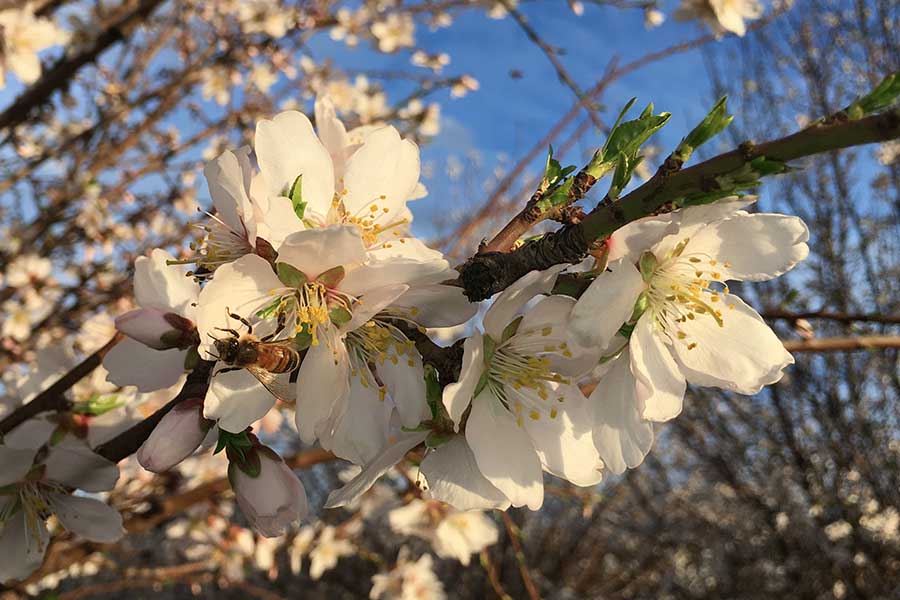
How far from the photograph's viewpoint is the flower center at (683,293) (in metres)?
0.74

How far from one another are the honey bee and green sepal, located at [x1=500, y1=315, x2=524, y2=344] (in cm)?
22

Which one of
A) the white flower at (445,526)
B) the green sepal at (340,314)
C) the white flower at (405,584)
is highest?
the green sepal at (340,314)

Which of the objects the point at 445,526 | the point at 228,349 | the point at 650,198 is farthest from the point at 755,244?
the point at 445,526

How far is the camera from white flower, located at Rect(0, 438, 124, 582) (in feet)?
2.87

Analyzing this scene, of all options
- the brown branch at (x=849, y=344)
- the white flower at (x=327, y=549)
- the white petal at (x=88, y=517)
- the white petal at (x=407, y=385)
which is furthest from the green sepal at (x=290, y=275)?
the white flower at (x=327, y=549)

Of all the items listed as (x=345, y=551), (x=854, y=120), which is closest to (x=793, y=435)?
(x=345, y=551)

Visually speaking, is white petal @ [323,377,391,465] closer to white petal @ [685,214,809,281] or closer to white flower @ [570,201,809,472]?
white flower @ [570,201,809,472]

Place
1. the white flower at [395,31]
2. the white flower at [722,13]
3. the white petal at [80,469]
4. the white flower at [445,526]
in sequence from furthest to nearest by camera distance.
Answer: the white flower at [395,31] < the white flower at [445,526] < the white flower at [722,13] < the white petal at [80,469]

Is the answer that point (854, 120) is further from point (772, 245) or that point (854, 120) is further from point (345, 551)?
point (345, 551)

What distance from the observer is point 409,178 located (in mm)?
820

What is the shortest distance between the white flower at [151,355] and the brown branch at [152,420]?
0.26 ft

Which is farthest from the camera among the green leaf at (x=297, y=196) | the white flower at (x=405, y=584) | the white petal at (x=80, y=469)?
the white flower at (x=405, y=584)

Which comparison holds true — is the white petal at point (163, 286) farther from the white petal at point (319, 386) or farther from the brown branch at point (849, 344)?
the brown branch at point (849, 344)

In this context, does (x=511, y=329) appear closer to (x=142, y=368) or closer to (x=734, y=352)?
(x=734, y=352)
